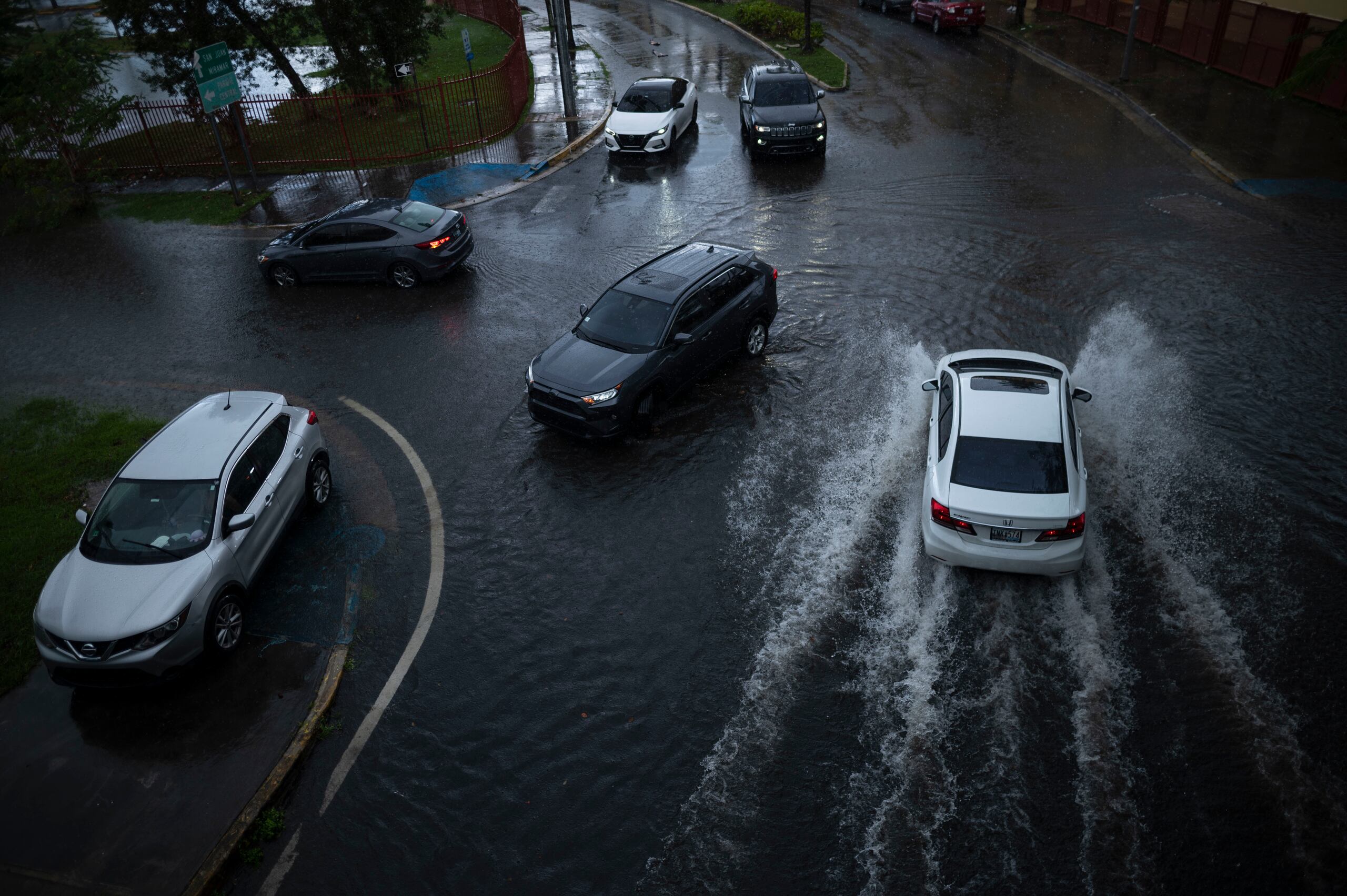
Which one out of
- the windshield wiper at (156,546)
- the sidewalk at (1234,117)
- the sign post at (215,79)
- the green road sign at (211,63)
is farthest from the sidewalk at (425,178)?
the sidewalk at (1234,117)

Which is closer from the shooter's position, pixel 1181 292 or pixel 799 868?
pixel 799 868

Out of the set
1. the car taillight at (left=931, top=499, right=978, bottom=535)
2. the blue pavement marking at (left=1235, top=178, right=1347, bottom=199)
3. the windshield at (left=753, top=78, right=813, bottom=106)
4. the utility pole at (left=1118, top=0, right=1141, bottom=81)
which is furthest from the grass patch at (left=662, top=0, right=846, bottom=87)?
the car taillight at (left=931, top=499, right=978, bottom=535)

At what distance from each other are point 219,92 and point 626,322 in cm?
1388

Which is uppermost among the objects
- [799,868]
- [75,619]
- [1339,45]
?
[1339,45]

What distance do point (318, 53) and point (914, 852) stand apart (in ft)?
135

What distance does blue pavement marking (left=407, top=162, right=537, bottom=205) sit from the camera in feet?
68.0

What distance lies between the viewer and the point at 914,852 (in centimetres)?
658

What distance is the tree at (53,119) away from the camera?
68.0 feet

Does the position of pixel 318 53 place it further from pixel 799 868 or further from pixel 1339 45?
pixel 799 868

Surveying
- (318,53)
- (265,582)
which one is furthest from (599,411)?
(318,53)

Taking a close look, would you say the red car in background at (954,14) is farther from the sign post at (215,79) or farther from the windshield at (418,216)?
the sign post at (215,79)

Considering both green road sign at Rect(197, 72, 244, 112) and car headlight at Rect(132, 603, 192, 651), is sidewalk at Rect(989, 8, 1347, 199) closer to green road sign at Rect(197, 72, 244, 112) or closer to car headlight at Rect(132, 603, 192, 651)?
car headlight at Rect(132, 603, 192, 651)

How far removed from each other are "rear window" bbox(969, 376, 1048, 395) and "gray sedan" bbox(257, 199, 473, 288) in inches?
407

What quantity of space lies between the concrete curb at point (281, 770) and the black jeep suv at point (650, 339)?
11.9 feet
